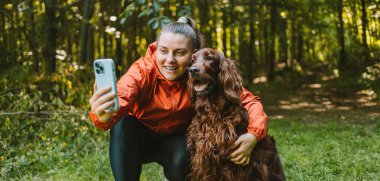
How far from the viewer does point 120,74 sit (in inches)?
272

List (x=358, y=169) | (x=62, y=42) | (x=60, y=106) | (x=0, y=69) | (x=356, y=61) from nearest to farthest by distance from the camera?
1. (x=358, y=169)
2. (x=60, y=106)
3. (x=0, y=69)
4. (x=62, y=42)
5. (x=356, y=61)

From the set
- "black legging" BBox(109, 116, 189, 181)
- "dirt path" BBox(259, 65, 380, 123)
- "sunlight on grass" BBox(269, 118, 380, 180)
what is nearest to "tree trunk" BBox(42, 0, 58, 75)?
"sunlight on grass" BBox(269, 118, 380, 180)

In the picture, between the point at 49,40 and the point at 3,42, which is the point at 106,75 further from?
the point at 49,40

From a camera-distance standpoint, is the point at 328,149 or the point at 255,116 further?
the point at 328,149

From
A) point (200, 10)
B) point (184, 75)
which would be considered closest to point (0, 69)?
point (184, 75)

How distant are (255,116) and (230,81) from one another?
0.84 feet

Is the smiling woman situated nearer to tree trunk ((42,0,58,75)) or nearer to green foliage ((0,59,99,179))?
green foliage ((0,59,99,179))

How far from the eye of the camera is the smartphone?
1.88 meters

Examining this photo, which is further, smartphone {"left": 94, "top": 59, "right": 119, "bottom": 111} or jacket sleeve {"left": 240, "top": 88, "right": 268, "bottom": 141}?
jacket sleeve {"left": 240, "top": 88, "right": 268, "bottom": 141}

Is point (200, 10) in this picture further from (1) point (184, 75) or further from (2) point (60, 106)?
(1) point (184, 75)

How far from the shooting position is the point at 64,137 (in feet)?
14.6

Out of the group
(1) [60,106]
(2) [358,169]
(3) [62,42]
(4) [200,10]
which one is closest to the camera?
(2) [358,169]

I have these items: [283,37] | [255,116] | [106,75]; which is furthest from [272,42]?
[106,75]

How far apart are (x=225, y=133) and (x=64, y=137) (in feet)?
8.76
